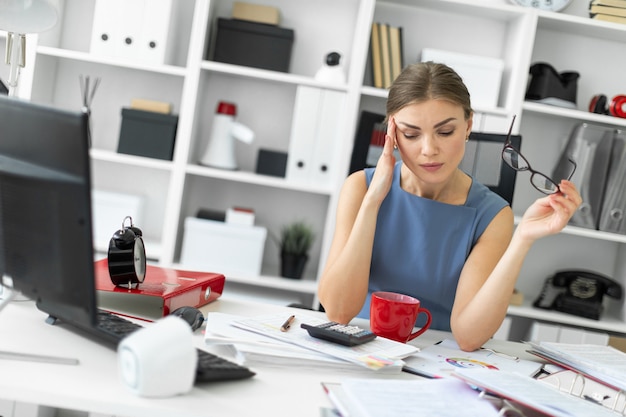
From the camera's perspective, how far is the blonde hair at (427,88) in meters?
1.71

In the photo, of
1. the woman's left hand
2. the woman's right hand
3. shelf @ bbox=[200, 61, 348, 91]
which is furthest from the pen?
shelf @ bbox=[200, 61, 348, 91]

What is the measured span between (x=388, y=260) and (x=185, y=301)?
610mm

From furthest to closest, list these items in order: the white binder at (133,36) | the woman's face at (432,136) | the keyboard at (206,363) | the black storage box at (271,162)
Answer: the black storage box at (271,162), the white binder at (133,36), the woman's face at (432,136), the keyboard at (206,363)

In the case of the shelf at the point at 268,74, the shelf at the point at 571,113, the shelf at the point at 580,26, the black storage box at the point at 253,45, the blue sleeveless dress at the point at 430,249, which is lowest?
the blue sleeveless dress at the point at 430,249

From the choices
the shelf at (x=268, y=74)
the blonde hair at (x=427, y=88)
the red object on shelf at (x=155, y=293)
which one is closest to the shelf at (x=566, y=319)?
the shelf at (x=268, y=74)

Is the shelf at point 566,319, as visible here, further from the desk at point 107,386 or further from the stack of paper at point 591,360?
the desk at point 107,386

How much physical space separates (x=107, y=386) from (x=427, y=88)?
3.51 feet

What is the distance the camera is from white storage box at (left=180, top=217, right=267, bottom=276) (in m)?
3.04

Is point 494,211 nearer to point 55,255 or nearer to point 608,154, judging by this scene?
point 55,255

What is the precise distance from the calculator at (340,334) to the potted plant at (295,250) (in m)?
1.77

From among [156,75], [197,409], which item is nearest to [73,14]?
[156,75]

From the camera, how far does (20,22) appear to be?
1781mm

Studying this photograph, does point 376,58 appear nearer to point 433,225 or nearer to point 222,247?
point 222,247

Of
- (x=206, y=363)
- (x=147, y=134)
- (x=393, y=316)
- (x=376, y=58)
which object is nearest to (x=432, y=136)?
(x=393, y=316)
